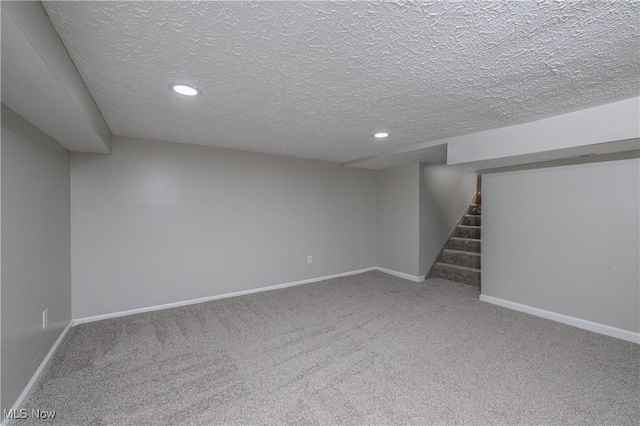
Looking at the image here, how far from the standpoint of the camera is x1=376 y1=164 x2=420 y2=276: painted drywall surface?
14.4 ft

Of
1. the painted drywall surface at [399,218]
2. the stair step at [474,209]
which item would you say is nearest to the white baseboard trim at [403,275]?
the painted drywall surface at [399,218]

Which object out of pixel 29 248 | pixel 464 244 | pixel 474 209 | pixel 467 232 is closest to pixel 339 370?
pixel 29 248

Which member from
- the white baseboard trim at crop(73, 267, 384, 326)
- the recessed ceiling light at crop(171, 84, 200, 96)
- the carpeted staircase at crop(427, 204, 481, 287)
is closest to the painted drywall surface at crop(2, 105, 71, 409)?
the white baseboard trim at crop(73, 267, 384, 326)

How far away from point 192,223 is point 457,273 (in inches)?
164

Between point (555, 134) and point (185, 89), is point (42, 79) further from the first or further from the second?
point (555, 134)

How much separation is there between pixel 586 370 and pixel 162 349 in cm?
344

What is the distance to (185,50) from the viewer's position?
4.34ft

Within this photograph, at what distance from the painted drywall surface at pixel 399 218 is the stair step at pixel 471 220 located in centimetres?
159

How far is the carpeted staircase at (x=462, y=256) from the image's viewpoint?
169 inches

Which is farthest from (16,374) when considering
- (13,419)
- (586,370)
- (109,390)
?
(586,370)

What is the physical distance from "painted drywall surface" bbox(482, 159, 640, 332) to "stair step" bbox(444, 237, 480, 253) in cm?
117

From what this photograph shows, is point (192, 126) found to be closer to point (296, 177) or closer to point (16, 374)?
point (296, 177)

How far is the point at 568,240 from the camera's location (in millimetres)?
2816

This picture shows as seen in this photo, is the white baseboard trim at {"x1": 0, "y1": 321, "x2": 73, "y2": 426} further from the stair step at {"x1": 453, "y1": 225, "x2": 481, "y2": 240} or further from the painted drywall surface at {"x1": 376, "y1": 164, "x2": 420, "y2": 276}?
the stair step at {"x1": 453, "y1": 225, "x2": 481, "y2": 240}
